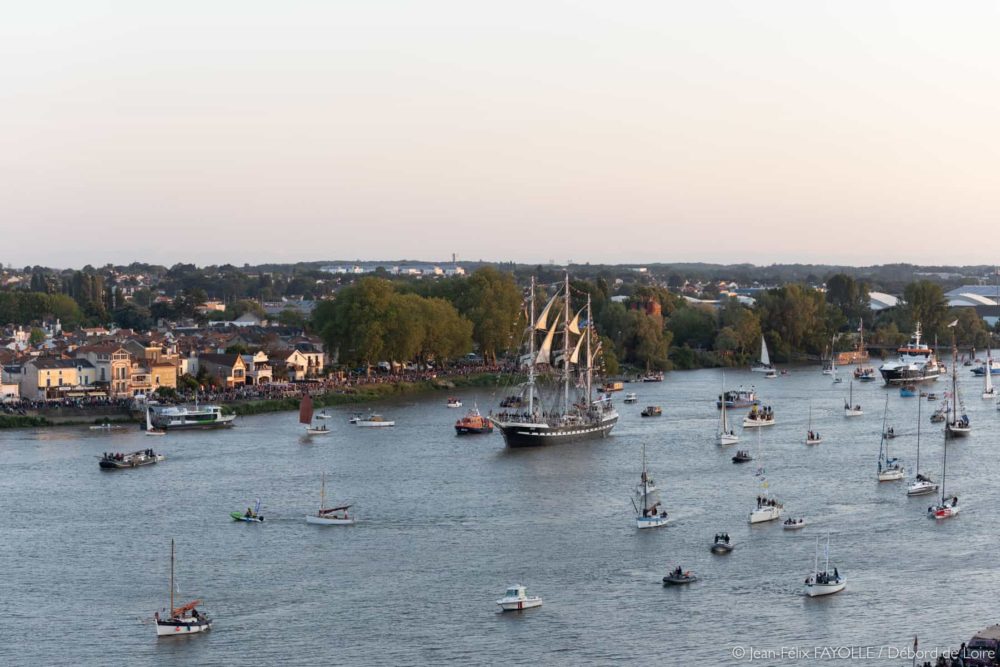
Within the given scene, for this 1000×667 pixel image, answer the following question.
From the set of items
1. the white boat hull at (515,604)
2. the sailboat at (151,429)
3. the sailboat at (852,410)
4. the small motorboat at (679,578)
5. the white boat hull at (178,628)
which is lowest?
the white boat hull at (178,628)

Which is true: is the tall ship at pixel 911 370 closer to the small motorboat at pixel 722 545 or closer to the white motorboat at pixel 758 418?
the white motorboat at pixel 758 418

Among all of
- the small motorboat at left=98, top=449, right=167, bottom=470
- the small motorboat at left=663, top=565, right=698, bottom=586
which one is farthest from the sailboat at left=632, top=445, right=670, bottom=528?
the small motorboat at left=98, top=449, right=167, bottom=470

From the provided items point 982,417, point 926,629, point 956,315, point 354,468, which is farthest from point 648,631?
point 956,315

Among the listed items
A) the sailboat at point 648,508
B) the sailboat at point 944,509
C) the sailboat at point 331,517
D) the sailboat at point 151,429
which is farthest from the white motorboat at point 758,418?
the sailboat at point 331,517

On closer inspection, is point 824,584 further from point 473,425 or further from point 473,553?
point 473,425

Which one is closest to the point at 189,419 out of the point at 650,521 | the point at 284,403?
the point at 284,403

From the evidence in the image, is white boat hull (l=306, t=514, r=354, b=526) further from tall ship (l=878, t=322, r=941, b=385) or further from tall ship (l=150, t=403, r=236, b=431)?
tall ship (l=878, t=322, r=941, b=385)

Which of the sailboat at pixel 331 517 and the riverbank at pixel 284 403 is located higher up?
the riverbank at pixel 284 403
